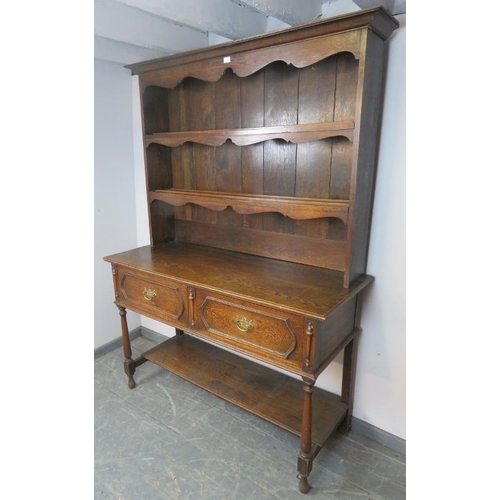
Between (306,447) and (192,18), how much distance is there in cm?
200

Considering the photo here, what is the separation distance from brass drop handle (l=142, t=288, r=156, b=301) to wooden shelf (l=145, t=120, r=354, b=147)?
0.85 metres

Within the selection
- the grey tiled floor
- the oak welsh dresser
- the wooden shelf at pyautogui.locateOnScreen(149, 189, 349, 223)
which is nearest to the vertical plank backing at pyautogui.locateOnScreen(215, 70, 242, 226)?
the oak welsh dresser

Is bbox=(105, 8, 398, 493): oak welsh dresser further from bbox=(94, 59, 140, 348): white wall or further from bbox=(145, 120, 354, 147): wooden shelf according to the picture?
bbox=(94, 59, 140, 348): white wall

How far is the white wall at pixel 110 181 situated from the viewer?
7.65ft

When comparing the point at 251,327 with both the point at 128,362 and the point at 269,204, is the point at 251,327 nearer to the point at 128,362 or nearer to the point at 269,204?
the point at 269,204

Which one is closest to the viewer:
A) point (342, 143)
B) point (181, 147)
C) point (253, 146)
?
point (342, 143)

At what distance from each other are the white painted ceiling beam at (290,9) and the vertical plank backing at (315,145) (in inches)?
8.6

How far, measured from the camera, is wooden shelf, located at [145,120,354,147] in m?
1.39

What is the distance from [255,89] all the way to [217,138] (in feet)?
1.10

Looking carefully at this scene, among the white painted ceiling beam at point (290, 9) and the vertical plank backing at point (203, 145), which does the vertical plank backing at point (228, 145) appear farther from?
the white painted ceiling beam at point (290, 9)

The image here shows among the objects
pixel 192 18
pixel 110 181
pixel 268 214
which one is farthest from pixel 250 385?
pixel 192 18

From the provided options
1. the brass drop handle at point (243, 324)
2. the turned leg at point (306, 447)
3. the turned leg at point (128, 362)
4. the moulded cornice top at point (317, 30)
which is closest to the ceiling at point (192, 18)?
the moulded cornice top at point (317, 30)

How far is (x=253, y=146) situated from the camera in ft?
6.15
